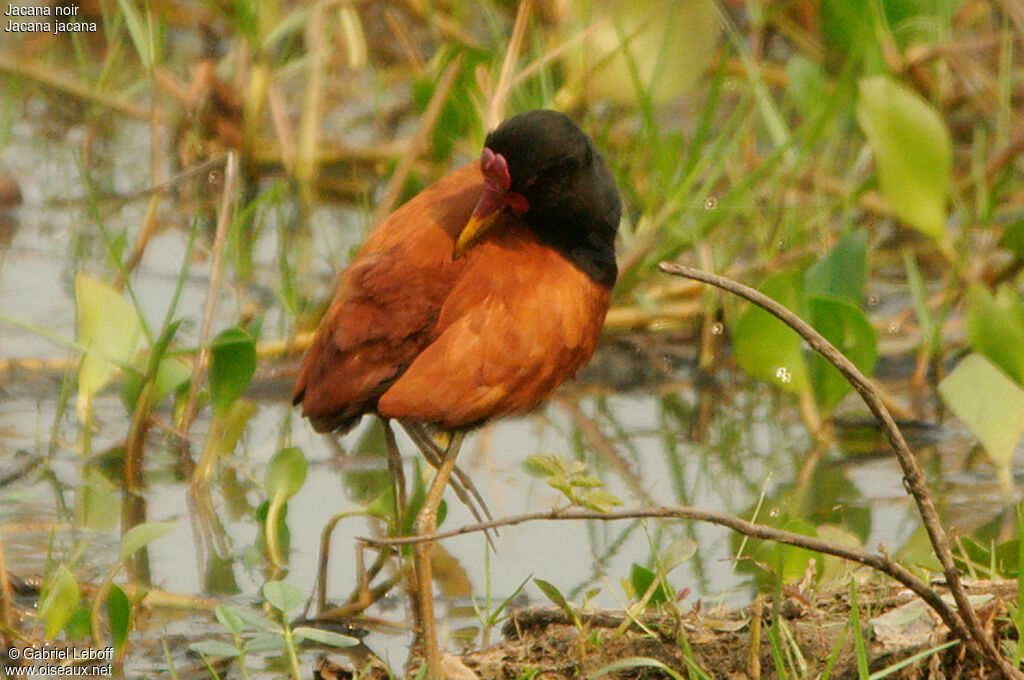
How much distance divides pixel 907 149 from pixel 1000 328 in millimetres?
667

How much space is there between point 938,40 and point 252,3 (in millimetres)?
2084

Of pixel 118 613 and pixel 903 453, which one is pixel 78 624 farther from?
pixel 903 453

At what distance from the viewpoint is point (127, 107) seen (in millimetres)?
4758

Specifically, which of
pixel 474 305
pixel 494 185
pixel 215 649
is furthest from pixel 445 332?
pixel 215 649

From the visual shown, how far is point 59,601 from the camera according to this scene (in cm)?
229

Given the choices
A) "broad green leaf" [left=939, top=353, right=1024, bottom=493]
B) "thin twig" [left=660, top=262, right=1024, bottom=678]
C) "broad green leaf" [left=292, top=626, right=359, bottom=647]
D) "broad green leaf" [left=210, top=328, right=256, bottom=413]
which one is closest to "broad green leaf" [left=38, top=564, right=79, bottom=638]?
"broad green leaf" [left=292, top=626, right=359, bottom=647]

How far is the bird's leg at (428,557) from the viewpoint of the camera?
7.68ft

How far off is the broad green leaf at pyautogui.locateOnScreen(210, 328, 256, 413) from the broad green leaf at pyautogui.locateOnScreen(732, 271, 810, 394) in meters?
1.09

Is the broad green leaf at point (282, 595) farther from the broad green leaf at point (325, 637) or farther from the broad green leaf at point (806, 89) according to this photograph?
the broad green leaf at point (806, 89)

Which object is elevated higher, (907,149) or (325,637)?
(907,149)

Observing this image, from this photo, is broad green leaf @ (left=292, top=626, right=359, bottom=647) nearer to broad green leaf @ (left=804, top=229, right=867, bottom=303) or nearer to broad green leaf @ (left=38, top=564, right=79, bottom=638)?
broad green leaf @ (left=38, top=564, right=79, bottom=638)

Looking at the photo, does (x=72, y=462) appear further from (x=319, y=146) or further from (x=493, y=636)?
(x=319, y=146)

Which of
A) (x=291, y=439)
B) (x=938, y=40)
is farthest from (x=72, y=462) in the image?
(x=938, y=40)

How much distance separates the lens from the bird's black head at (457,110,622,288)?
2.49m
